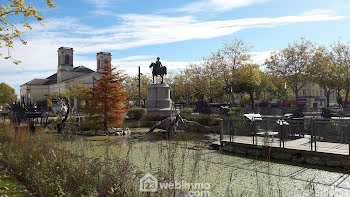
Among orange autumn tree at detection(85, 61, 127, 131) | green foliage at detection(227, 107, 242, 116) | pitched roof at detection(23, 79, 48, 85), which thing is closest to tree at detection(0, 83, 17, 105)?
pitched roof at detection(23, 79, 48, 85)

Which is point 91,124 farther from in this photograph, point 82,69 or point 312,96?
point 82,69

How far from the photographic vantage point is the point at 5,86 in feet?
273

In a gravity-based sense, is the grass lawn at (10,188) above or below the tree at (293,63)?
below

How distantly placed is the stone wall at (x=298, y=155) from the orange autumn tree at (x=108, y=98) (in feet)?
29.9

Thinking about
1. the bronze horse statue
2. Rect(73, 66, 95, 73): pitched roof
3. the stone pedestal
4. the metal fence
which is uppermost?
Rect(73, 66, 95, 73): pitched roof

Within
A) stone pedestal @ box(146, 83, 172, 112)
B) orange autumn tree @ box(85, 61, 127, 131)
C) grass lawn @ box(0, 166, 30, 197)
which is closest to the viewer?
grass lawn @ box(0, 166, 30, 197)

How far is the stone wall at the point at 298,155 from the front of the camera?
823 centimetres

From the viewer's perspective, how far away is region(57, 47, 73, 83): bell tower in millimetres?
81688

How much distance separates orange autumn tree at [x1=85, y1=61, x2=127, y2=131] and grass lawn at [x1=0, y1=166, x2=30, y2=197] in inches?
442

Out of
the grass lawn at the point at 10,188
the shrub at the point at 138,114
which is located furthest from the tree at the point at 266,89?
the grass lawn at the point at 10,188

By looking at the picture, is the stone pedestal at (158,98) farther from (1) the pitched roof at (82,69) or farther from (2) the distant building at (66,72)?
(1) the pitched roof at (82,69)

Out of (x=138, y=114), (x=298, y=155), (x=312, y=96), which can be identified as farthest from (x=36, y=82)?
(x=298, y=155)

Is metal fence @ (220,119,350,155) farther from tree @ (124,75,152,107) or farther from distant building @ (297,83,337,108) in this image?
distant building @ (297,83,337,108)

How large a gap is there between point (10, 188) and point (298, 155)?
8.17 metres
